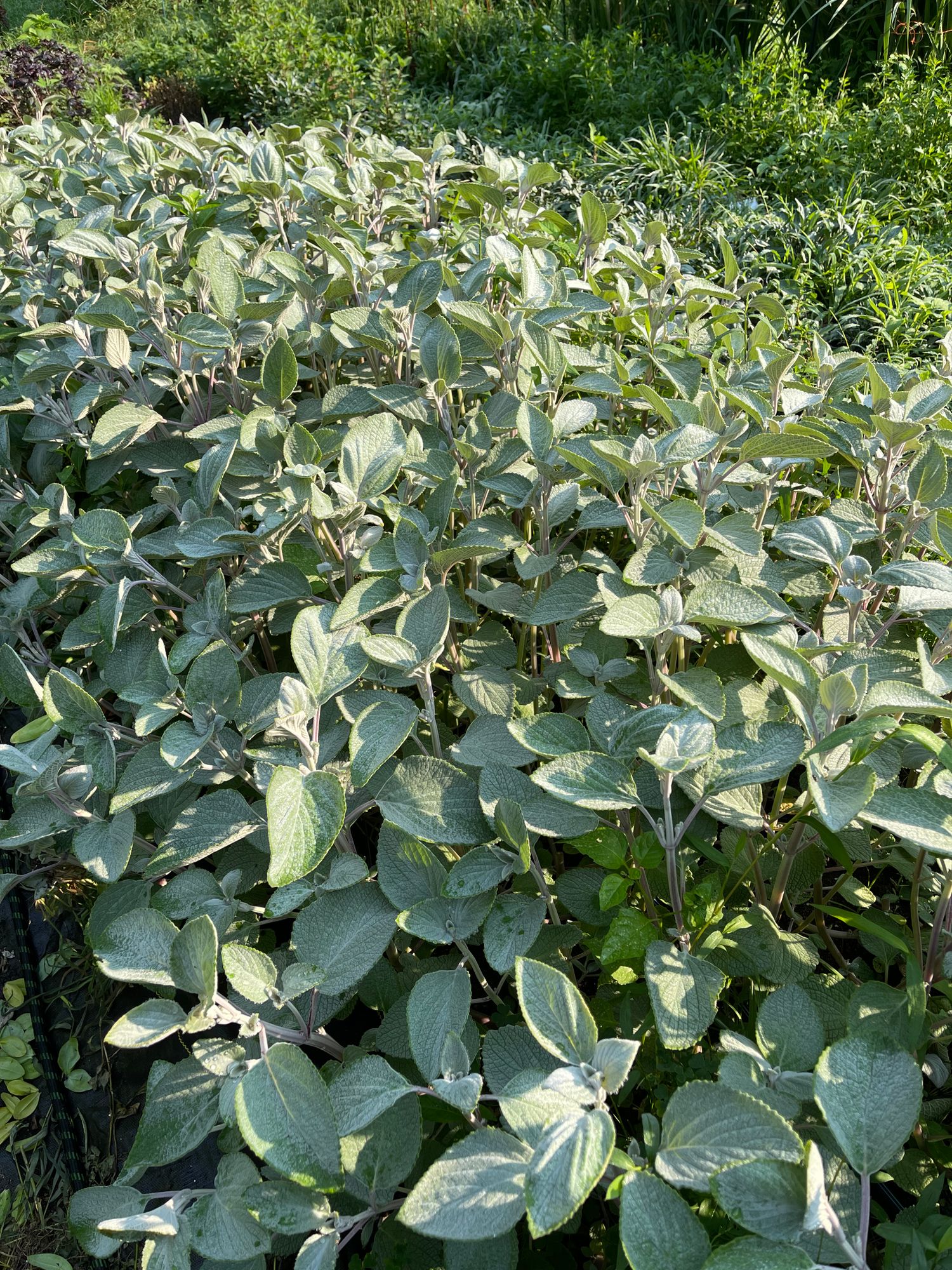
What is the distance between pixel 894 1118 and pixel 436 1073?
1.42 feet

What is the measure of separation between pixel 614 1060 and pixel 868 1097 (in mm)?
218

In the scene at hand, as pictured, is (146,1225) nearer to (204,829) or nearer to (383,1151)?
(383,1151)

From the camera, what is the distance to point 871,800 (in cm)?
87

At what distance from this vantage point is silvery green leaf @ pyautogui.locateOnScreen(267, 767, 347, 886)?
93cm

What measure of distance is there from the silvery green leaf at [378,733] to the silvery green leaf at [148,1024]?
30 centimetres

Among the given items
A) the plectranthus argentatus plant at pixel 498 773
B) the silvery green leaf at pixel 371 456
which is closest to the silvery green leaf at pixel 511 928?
the plectranthus argentatus plant at pixel 498 773

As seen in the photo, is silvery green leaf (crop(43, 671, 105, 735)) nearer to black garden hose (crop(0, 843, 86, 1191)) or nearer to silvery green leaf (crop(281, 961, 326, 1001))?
silvery green leaf (crop(281, 961, 326, 1001))

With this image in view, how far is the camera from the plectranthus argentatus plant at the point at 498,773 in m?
0.85

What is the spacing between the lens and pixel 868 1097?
787 millimetres

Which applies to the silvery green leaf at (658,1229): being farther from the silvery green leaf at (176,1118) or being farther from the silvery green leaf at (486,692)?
the silvery green leaf at (486,692)

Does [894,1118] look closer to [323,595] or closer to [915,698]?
[915,698]

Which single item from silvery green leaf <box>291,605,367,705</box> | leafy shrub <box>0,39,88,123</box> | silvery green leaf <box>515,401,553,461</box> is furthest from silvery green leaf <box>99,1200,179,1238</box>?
leafy shrub <box>0,39,88,123</box>

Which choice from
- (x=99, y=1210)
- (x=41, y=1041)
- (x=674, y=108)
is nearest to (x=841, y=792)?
(x=99, y=1210)

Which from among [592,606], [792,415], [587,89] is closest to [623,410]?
[792,415]
